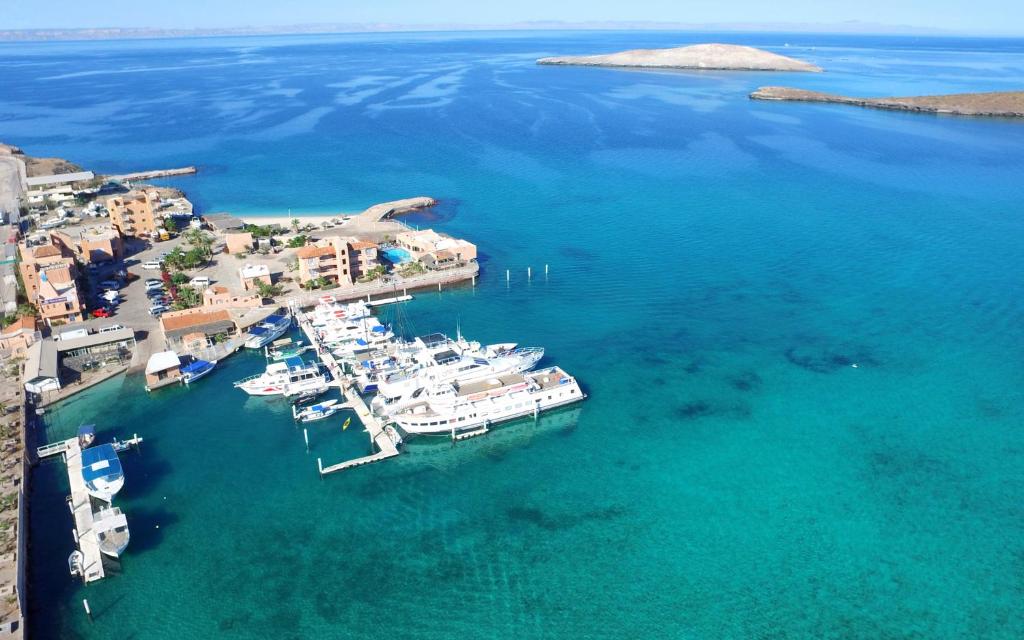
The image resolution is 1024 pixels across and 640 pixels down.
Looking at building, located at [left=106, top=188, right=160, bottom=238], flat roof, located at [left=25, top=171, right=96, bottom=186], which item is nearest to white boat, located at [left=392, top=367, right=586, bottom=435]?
building, located at [left=106, top=188, right=160, bottom=238]

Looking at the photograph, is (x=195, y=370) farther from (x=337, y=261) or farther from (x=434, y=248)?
(x=434, y=248)

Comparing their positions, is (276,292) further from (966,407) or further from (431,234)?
(966,407)

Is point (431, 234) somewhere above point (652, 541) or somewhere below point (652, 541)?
above

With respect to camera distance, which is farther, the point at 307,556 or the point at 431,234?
the point at 431,234

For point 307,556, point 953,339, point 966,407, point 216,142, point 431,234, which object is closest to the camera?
point 307,556

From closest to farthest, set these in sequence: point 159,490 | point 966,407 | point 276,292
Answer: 1. point 159,490
2. point 966,407
3. point 276,292

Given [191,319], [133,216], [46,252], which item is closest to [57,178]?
[133,216]

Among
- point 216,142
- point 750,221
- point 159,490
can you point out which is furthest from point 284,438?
point 216,142
